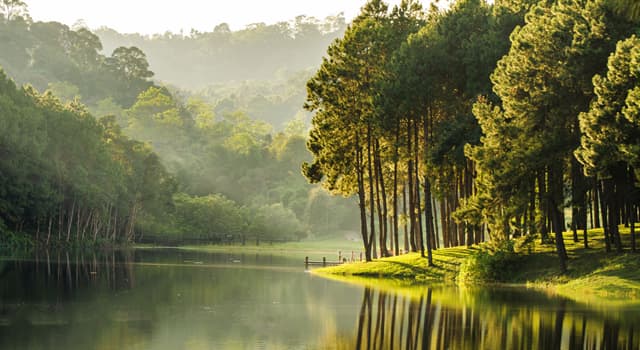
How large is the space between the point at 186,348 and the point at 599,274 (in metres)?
26.8

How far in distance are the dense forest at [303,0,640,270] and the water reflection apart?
9.06 metres

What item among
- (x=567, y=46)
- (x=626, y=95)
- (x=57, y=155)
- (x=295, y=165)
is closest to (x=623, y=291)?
(x=626, y=95)

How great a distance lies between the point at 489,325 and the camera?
2942 cm

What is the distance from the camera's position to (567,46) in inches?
1796

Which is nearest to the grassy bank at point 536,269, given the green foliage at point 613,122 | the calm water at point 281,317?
the calm water at point 281,317

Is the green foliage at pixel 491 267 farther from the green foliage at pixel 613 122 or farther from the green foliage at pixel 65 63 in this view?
the green foliage at pixel 65 63

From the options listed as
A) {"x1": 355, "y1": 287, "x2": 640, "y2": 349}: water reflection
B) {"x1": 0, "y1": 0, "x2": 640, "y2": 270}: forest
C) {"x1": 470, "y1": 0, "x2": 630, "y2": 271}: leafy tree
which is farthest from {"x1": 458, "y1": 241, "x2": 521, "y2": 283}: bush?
{"x1": 355, "y1": 287, "x2": 640, "y2": 349}: water reflection

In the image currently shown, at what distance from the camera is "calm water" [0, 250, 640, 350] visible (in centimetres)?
2516

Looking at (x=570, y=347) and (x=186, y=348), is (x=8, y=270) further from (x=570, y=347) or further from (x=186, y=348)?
(x=570, y=347)

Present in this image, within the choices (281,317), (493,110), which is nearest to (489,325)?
(281,317)

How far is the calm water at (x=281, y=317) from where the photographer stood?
82.5 feet

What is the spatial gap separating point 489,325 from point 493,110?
77.5 ft

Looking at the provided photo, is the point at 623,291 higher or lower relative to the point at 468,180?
lower

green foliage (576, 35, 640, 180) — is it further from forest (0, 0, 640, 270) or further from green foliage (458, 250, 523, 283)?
green foliage (458, 250, 523, 283)
